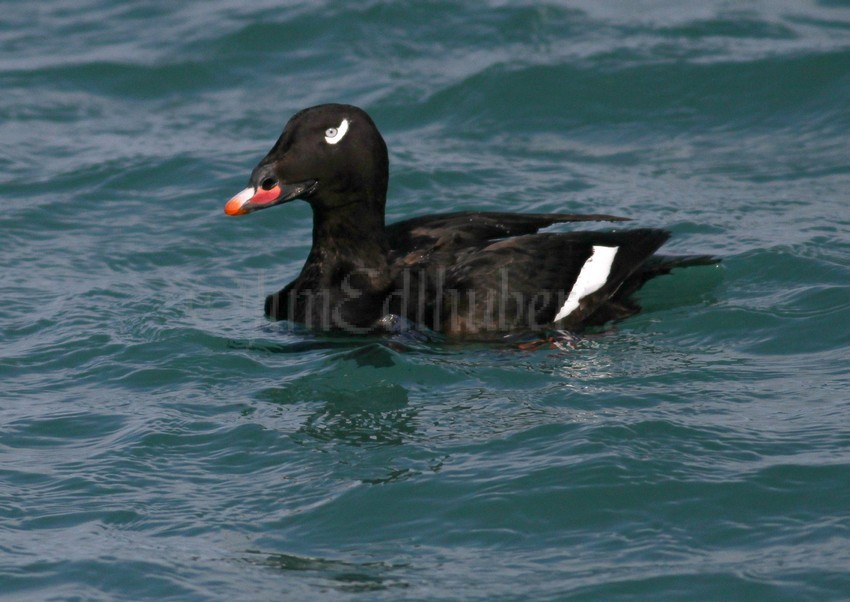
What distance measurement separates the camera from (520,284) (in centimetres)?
630

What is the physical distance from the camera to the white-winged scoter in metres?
6.27

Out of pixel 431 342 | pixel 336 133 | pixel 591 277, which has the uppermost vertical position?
pixel 336 133

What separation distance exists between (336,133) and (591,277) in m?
1.44

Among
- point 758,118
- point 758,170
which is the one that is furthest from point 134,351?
point 758,118

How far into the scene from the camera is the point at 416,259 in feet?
21.5

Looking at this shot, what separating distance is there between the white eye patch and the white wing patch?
135cm

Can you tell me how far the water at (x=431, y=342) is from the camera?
452 centimetres

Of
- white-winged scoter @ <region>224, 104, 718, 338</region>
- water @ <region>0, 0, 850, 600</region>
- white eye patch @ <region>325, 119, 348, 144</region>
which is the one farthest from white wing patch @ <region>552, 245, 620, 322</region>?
white eye patch @ <region>325, 119, 348, 144</region>

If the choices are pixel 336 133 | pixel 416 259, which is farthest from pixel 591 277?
pixel 336 133

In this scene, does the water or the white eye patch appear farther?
the white eye patch

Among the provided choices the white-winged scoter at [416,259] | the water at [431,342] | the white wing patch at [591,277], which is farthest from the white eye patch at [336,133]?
the white wing patch at [591,277]

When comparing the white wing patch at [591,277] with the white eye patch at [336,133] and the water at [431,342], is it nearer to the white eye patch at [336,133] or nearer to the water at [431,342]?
the water at [431,342]

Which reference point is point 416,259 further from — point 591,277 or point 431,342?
point 591,277

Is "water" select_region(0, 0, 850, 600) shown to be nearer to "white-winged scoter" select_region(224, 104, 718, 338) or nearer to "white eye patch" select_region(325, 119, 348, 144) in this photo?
"white-winged scoter" select_region(224, 104, 718, 338)
